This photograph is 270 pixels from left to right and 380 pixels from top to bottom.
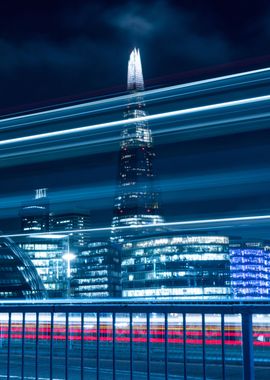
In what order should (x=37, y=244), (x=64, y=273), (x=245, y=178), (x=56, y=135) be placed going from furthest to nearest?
(x=37, y=244)
(x=64, y=273)
(x=56, y=135)
(x=245, y=178)

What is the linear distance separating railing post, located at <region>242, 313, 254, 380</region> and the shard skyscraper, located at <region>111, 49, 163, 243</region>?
7.28 ft

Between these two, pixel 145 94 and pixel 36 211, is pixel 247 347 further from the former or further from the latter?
pixel 36 211

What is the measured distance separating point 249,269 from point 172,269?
1.36m

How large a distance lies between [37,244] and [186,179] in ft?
13.6

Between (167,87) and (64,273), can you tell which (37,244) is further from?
(167,87)

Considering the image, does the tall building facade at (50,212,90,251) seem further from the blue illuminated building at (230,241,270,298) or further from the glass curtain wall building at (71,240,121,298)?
the blue illuminated building at (230,241,270,298)

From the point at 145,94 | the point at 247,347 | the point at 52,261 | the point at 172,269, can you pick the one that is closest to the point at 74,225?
the point at 145,94

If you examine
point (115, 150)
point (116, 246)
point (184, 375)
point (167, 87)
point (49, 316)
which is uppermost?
point (167, 87)

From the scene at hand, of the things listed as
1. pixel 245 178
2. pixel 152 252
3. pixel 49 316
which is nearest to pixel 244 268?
pixel 152 252

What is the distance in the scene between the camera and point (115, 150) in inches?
217

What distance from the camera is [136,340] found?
3.55 meters

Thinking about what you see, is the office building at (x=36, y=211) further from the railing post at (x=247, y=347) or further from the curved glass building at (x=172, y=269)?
the railing post at (x=247, y=347)

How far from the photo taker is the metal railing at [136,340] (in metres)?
3.36

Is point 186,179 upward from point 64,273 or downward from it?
upward
